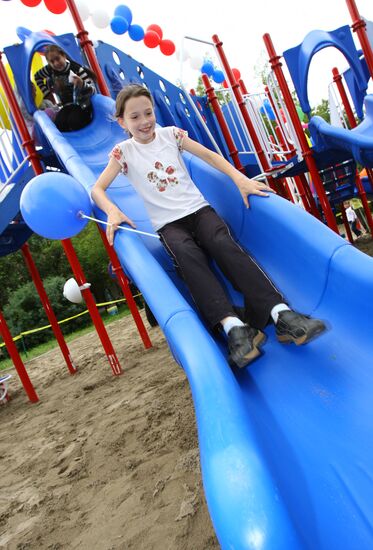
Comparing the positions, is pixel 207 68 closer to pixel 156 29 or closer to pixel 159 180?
pixel 156 29

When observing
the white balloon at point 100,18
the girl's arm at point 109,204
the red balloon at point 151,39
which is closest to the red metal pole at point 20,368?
the girl's arm at point 109,204

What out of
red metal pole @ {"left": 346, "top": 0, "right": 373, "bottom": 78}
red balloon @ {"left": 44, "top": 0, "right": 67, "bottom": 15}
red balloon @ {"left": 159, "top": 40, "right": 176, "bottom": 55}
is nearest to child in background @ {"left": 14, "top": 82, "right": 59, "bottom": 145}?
red balloon @ {"left": 44, "top": 0, "right": 67, "bottom": 15}

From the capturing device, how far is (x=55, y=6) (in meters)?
5.71

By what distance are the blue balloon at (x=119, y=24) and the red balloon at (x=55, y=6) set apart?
3.81 ft

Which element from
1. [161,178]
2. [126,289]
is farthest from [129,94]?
[126,289]

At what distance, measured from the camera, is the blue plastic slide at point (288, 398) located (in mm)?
1119

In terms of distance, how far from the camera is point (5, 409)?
18.6 feet

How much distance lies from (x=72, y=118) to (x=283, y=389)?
3.93 metres

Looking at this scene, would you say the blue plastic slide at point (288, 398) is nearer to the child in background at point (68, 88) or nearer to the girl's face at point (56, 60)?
the child in background at point (68, 88)

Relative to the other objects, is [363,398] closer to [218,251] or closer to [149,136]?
[218,251]

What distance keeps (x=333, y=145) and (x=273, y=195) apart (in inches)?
137

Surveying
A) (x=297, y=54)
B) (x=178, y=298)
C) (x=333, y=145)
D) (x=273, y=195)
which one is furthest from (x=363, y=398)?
Result: (x=297, y=54)

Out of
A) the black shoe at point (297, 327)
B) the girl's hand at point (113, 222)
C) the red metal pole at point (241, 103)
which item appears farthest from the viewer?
the red metal pole at point (241, 103)

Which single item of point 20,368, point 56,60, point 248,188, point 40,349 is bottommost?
point 40,349
